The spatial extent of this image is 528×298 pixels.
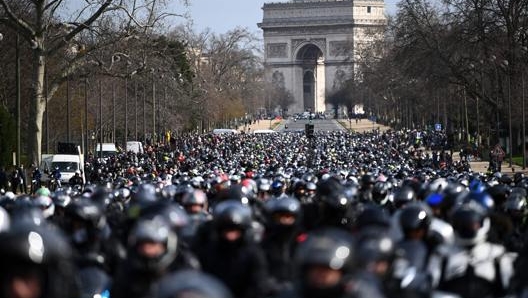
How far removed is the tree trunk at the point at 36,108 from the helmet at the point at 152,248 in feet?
154

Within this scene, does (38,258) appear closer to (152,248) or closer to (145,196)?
(152,248)

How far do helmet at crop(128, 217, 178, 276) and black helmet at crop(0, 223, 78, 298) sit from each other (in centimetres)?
67

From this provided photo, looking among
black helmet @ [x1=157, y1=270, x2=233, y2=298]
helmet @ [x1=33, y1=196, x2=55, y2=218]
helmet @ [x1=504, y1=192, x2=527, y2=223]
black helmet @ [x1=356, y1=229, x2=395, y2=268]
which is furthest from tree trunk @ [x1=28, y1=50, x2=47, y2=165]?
black helmet @ [x1=157, y1=270, x2=233, y2=298]

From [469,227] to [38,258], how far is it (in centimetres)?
423

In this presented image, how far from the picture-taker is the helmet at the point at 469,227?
36.4 feet

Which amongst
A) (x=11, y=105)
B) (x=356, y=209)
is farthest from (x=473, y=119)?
(x=356, y=209)

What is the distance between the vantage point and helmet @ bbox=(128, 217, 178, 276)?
9.09m

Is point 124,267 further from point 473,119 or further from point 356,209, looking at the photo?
point 473,119

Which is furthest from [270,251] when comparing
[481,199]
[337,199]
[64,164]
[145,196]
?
[64,164]

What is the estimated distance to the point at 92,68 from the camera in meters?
59.7

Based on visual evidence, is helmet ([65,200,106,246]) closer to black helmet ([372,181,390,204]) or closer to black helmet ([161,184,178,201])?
black helmet ([161,184,178,201])

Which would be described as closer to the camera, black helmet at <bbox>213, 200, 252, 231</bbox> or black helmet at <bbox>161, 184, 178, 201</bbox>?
black helmet at <bbox>213, 200, 252, 231</bbox>

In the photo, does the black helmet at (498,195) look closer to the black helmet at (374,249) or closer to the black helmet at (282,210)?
the black helmet at (282,210)

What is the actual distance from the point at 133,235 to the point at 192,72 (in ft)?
357
